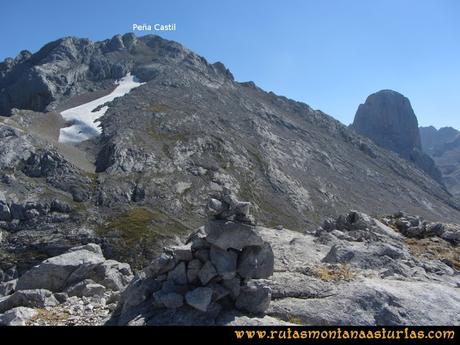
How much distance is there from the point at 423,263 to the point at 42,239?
8050 cm

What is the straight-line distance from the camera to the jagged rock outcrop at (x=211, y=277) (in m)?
18.1

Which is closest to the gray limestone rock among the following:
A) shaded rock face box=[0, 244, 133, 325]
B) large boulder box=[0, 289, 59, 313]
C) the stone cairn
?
the stone cairn

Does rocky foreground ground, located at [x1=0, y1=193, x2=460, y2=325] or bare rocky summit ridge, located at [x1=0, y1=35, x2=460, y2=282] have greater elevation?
bare rocky summit ridge, located at [x1=0, y1=35, x2=460, y2=282]

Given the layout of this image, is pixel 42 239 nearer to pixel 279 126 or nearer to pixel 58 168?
pixel 58 168

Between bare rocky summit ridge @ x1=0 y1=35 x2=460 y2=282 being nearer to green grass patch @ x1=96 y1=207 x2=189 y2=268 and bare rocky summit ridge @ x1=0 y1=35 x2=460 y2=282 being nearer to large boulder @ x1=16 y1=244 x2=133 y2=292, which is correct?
green grass patch @ x1=96 y1=207 x2=189 y2=268

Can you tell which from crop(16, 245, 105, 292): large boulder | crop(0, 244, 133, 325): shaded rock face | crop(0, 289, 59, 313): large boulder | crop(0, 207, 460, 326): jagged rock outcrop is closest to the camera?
crop(0, 207, 460, 326): jagged rock outcrop

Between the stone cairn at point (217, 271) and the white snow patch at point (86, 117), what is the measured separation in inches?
5296

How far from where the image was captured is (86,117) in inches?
6476

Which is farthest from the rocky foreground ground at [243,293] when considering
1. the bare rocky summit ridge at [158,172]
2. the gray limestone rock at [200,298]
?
the bare rocky summit ridge at [158,172]

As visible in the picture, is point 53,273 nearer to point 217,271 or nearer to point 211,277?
point 211,277

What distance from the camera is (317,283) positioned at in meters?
20.5

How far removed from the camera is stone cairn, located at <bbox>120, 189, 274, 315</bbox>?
1823 centimetres

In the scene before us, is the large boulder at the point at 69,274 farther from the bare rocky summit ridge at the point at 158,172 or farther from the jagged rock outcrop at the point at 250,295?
the bare rocky summit ridge at the point at 158,172

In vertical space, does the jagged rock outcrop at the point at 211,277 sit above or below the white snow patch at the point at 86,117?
below
